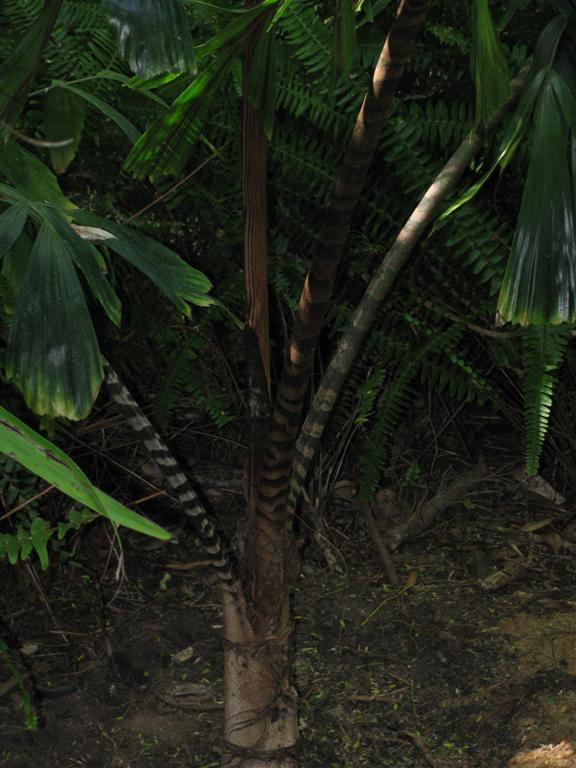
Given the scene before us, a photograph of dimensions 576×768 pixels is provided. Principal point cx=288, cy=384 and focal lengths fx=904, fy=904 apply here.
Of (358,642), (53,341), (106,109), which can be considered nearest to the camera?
(53,341)

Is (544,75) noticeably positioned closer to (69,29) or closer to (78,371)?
(78,371)

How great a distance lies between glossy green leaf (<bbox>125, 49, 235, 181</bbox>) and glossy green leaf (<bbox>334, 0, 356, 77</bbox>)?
0.15 metres

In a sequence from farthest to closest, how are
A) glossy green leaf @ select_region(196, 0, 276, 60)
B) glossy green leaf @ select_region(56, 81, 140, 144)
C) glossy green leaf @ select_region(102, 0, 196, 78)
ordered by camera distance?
glossy green leaf @ select_region(56, 81, 140, 144), glossy green leaf @ select_region(196, 0, 276, 60), glossy green leaf @ select_region(102, 0, 196, 78)

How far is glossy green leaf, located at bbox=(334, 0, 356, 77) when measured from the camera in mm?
1090

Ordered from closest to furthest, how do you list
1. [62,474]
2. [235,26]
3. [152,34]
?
[62,474]
[152,34]
[235,26]

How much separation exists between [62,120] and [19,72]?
41 cm

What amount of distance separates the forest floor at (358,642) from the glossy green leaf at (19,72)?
81 cm

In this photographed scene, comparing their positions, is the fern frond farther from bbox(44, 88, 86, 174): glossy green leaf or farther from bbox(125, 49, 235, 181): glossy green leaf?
bbox(44, 88, 86, 174): glossy green leaf

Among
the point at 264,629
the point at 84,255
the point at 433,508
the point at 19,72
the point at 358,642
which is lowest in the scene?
the point at 358,642

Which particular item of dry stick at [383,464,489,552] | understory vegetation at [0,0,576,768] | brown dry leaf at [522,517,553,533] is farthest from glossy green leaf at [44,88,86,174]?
brown dry leaf at [522,517,553,533]

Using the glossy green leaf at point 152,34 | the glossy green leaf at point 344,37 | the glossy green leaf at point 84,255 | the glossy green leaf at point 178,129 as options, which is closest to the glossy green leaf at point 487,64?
the glossy green leaf at point 344,37

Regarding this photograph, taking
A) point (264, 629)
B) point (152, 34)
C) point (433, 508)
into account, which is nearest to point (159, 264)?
point (152, 34)

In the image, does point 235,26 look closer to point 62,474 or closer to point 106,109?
point 106,109

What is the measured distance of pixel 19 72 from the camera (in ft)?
3.49
